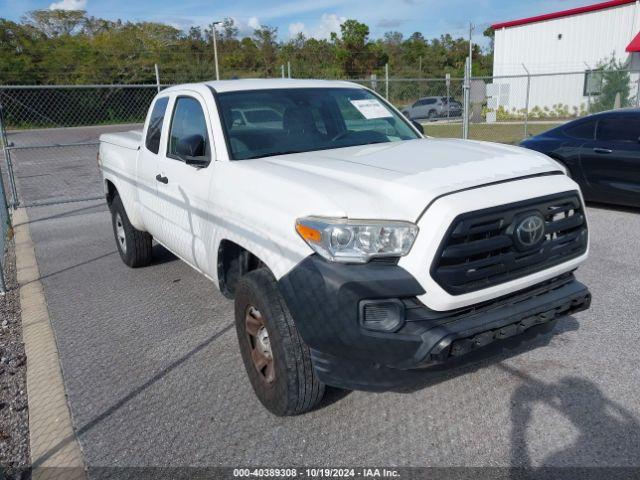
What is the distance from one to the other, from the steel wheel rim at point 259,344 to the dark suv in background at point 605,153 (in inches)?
242

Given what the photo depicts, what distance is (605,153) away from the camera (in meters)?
7.58

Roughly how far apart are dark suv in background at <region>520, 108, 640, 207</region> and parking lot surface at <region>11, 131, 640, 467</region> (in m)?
3.02

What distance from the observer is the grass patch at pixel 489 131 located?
18.6 meters

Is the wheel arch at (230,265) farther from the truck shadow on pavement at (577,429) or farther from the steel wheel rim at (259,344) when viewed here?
the truck shadow on pavement at (577,429)

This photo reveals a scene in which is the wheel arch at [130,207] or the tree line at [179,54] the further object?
the tree line at [179,54]

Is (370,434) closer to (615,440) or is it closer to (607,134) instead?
(615,440)

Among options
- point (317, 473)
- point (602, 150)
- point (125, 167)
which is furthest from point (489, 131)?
point (317, 473)

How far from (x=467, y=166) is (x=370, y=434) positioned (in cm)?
158

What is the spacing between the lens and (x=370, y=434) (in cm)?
304

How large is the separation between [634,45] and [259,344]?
2645 centimetres

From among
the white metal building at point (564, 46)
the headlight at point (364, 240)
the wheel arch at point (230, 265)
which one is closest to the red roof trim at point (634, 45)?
the white metal building at point (564, 46)

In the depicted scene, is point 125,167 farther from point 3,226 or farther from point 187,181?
point 3,226

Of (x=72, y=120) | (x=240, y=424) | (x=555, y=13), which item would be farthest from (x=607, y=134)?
(x=72, y=120)

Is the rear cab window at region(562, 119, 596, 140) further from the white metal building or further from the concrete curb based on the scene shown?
the white metal building
